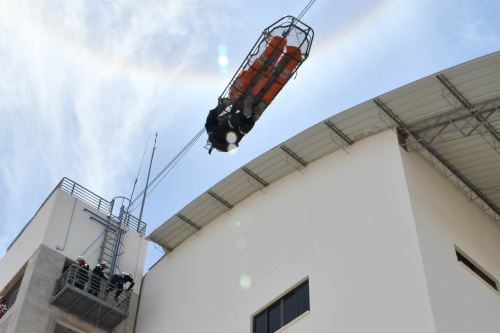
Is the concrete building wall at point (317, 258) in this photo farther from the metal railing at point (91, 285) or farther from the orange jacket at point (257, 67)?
the orange jacket at point (257, 67)

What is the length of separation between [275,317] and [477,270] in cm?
691

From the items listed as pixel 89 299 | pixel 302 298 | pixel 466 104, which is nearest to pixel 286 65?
pixel 466 104

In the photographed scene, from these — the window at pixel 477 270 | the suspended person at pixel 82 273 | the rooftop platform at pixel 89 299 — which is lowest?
the window at pixel 477 270

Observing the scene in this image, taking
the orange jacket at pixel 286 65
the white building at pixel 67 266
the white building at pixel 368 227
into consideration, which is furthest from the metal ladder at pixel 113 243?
the orange jacket at pixel 286 65

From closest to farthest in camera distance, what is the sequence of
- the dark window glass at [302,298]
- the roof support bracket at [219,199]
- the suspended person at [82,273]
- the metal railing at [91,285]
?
the dark window glass at [302,298] → the metal railing at [91,285] → the suspended person at [82,273] → the roof support bracket at [219,199]

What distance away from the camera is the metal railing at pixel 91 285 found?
27.9m

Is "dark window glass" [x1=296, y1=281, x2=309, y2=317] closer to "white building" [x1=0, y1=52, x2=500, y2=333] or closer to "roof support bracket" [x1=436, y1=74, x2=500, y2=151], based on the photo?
"white building" [x1=0, y1=52, x2=500, y2=333]

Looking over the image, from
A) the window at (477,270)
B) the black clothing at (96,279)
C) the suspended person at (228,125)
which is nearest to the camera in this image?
the window at (477,270)

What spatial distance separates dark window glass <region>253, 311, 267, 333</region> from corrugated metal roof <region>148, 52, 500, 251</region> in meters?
5.99

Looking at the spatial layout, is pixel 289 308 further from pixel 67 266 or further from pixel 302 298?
pixel 67 266

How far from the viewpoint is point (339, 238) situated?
2231cm

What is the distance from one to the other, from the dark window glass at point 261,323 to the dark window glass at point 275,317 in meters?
0.27

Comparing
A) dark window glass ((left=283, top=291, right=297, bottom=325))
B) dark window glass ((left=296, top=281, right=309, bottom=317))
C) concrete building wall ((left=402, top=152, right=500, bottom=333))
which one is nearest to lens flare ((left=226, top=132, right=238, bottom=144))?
dark window glass ((left=296, top=281, right=309, bottom=317))

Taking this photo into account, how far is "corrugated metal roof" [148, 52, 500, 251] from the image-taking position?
22.0m
